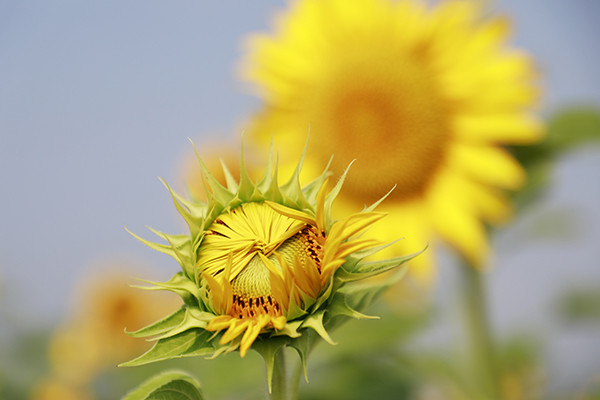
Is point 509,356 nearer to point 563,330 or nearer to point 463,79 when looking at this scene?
point 563,330

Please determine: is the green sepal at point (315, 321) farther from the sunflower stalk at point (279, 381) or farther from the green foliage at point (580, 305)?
the green foliage at point (580, 305)

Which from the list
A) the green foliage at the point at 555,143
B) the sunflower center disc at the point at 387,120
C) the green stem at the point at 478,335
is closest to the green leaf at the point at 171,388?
the sunflower center disc at the point at 387,120

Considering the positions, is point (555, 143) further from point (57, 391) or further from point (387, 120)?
point (57, 391)

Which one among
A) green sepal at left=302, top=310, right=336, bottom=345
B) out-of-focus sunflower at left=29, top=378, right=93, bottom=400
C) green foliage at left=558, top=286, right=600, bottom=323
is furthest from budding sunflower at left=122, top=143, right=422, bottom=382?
green foliage at left=558, top=286, right=600, bottom=323

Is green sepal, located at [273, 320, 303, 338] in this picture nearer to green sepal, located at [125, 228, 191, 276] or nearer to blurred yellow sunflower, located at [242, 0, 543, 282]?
green sepal, located at [125, 228, 191, 276]

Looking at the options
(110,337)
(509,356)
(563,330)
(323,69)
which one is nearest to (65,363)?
(110,337)

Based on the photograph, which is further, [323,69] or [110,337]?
[110,337]
